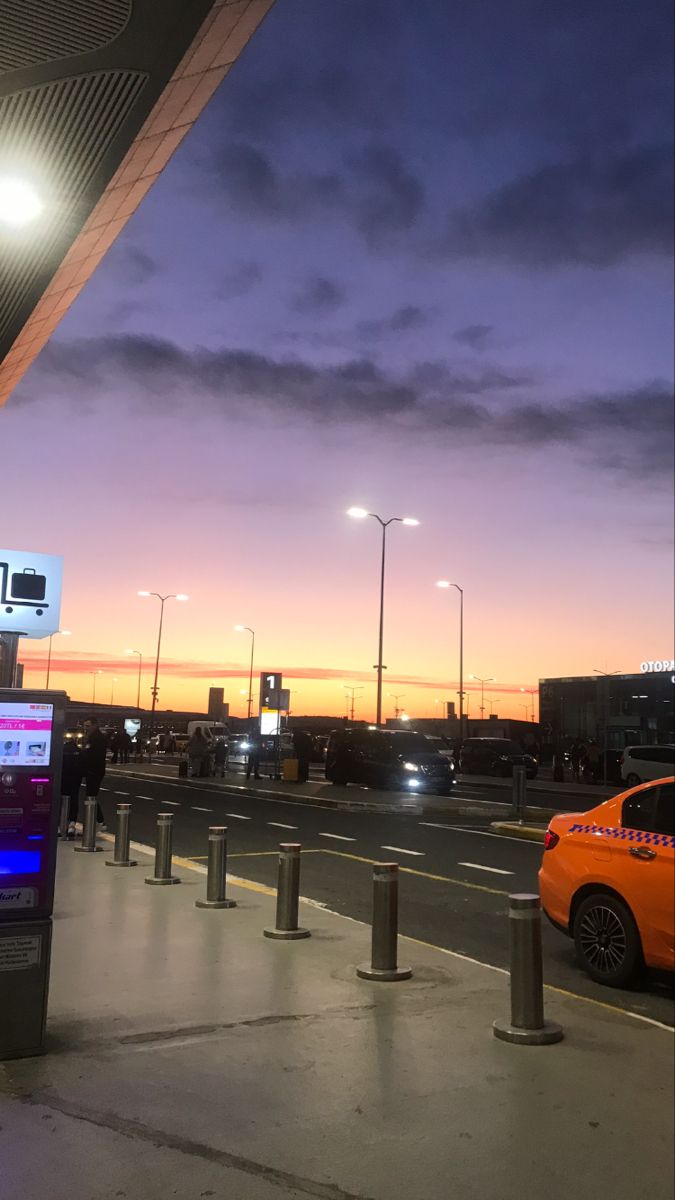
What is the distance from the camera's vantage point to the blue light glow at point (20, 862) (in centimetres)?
496

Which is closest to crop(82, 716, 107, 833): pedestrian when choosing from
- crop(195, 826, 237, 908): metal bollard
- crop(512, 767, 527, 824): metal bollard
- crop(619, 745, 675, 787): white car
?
crop(195, 826, 237, 908): metal bollard

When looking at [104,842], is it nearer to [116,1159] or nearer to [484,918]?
[484,918]

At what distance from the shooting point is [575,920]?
7.31 meters

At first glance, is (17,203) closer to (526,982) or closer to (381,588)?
(526,982)

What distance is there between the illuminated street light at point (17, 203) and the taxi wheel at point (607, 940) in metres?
8.76

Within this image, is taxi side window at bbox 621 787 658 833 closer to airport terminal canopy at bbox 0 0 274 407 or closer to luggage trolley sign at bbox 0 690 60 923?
luggage trolley sign at bbox 0 690 60 923

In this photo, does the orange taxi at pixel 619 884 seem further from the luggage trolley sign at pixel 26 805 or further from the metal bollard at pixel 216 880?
the luggage trolley sign at pixel 26 805

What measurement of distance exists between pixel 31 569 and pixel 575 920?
17.1 feet

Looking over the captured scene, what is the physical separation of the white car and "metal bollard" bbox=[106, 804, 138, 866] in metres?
23.3

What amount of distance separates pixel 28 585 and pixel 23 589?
5cm

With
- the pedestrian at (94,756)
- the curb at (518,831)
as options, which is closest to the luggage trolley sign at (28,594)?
the pedestrian at (94,756)

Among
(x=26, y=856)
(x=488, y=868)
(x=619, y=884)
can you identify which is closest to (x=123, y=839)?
(x=488, y=868)

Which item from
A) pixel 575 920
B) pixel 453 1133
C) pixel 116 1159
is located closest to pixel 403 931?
pixel 575 920

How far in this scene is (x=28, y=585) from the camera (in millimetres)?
7371
